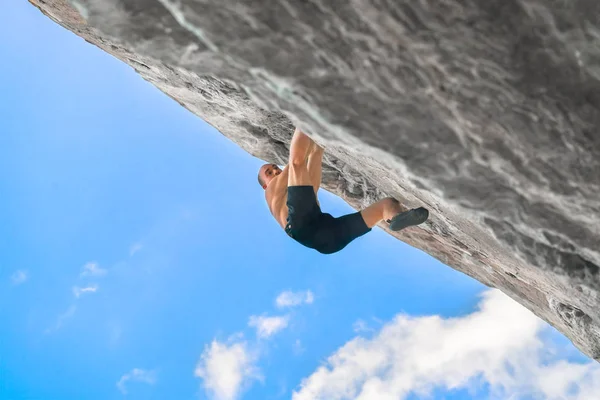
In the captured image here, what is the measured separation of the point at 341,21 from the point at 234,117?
132 inches

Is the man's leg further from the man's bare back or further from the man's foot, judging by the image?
the man's foot

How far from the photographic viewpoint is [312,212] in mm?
4504

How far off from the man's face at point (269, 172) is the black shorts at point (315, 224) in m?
0.78

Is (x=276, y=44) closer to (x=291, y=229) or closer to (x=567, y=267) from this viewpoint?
(x=567, y=267)

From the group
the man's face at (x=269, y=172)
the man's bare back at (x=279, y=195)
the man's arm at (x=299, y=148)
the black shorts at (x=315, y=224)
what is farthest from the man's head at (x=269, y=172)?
the man's arm at (x=299, y=148)

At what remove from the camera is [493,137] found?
8.36 feet

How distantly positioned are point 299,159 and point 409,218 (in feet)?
3.55

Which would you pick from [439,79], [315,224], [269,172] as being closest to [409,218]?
[315,224]

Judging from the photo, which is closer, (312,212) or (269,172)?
(312,212)

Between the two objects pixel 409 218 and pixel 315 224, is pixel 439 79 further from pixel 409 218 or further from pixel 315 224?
pixel 315 224

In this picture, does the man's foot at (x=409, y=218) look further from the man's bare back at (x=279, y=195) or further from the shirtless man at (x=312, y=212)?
the man's bare back at (x=279, y=195)

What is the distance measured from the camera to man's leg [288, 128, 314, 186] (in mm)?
4113

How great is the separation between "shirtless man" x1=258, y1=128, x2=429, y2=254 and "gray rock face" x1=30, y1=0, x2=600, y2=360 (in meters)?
1.47

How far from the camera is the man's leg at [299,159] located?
13.5ft
